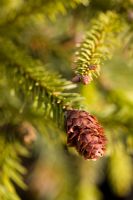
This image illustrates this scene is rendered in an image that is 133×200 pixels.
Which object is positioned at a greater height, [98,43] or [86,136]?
[98,43]

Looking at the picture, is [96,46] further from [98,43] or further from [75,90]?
[75,90]

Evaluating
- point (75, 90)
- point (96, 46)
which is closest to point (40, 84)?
point (96, 46)

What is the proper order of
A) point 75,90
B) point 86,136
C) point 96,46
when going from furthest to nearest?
point 75,90 < point 96,46 < point 86,136

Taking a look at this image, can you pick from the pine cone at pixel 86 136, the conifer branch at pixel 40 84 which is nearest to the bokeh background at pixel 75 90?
the conifer branch at pixel 40 84

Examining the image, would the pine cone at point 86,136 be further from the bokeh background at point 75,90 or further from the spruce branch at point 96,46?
the bokeh background at point 75,90

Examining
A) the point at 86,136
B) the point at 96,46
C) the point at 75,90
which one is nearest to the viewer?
the point at 86,136
